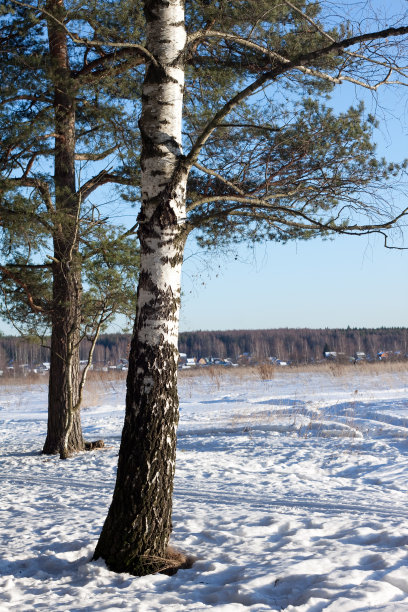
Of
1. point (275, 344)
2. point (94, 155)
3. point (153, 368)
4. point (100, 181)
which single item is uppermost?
point (94, 155)

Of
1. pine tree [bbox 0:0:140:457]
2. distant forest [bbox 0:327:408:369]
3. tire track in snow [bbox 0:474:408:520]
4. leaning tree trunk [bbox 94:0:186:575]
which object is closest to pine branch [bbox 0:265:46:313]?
pine tree [bbox 0:0:140:457]

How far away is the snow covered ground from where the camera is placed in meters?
3.08

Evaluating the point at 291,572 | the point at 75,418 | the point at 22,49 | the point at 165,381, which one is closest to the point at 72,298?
the point at 75,418

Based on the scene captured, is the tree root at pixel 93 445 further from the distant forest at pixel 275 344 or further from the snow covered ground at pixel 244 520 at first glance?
the distant forest at pixel 275 344

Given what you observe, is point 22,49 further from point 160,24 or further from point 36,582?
point 36,582

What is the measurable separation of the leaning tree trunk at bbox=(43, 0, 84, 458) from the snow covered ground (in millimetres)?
590

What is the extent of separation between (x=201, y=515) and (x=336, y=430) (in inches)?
205

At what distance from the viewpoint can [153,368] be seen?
144 inches

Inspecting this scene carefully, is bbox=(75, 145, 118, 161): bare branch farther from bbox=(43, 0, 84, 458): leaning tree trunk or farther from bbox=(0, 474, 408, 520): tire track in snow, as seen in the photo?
bbox=(0, 474, 408, 520): tire track in snow

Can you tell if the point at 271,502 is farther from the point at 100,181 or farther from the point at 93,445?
the point at 100,181

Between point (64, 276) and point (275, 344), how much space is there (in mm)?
68814

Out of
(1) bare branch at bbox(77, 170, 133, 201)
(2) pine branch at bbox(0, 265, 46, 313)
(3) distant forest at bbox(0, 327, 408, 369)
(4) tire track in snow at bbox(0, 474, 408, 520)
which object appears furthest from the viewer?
(3) distant forest at bbox(0, 327, 408, 369)

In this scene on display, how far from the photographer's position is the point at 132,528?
3623mm

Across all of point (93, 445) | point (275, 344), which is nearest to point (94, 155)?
point (93, 445)
